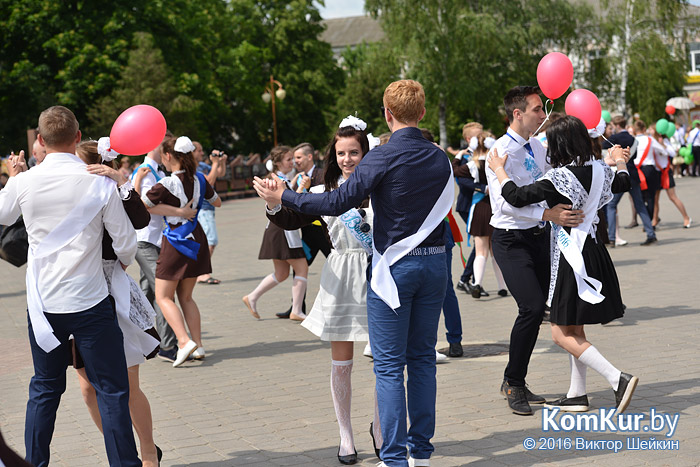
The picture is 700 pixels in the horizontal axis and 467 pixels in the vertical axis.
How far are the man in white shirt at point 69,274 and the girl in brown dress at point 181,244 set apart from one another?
285 centimetres

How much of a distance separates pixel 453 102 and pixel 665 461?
42.7 metres

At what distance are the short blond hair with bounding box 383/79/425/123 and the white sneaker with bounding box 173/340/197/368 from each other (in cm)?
368

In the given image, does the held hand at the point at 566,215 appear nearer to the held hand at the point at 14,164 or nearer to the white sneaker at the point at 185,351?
the held hand at the point at 14,164

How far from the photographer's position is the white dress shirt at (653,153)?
49.6 feet

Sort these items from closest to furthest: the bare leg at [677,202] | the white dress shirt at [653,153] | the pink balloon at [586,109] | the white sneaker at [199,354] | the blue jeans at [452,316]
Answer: the pink balloon at [586,109] < the blue jeans at [452,316] < the white sneaker at [199,354] < the white dress shirt at [653,153] < the bare leg at [677,202]

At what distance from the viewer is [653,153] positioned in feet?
50.1

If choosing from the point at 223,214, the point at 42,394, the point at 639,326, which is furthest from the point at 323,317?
the point at 223,214

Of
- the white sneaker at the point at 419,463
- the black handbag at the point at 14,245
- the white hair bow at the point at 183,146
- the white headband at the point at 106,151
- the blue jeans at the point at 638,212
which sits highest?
the white headband at the point at 106,151

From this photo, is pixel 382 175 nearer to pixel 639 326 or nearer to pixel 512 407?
pixel 512 407

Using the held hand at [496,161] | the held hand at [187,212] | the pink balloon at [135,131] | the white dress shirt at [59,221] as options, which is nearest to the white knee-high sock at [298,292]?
the held hand at [187,212]

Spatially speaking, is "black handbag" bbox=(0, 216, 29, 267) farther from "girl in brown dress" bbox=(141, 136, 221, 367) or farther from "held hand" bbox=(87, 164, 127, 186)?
"girl in brown dress" bbox=(141, 136, 221, 367)

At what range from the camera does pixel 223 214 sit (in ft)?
88.0

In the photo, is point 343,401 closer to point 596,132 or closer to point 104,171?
point 104,171

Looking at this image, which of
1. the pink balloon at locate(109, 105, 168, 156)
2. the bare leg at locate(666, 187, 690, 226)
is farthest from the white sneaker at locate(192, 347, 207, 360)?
the bare leg at locate(666, 187, 690, 226)
